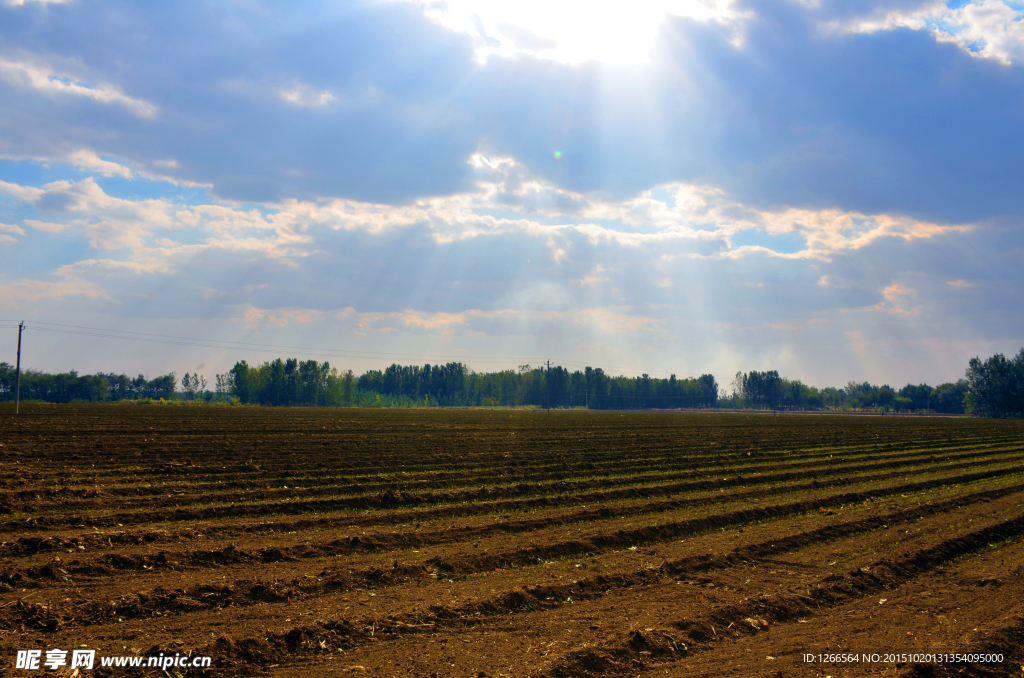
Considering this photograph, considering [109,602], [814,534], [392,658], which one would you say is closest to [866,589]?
[814,534]

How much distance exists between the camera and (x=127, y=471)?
71.5ft

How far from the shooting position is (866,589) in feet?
34.9

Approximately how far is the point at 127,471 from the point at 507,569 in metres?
17.3

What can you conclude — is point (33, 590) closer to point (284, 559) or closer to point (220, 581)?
point (220, 581)

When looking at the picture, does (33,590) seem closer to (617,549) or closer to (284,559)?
(284,559)

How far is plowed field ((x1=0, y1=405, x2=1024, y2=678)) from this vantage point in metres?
7.84

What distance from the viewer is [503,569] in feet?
37.8

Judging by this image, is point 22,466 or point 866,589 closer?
point 866,589

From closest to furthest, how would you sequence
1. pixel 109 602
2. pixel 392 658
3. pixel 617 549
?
pixel 392 658, pixel 109 602, pixel 617 549

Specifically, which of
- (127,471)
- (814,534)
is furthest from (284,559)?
(127,471)

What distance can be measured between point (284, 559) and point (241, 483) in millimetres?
9588

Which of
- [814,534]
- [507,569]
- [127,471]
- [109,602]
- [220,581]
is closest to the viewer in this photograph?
[109,602]

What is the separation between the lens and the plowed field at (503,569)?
25.7 feet

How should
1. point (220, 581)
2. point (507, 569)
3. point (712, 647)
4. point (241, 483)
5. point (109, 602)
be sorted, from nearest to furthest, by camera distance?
point (712, 647) < point (109, 602) < point (220, 581) < point (507, 569) < point (241, 483)
